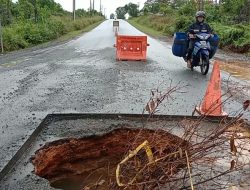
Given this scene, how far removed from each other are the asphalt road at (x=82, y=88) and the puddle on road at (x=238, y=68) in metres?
0.46

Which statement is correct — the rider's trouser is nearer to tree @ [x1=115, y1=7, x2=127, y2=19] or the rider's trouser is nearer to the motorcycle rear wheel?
the motorcycle rear wheel

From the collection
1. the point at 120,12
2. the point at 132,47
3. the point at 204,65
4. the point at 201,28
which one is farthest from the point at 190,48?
the point at 120,12

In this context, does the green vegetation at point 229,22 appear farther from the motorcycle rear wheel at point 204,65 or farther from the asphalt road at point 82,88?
the motorcycle rear wheel at point 204,65

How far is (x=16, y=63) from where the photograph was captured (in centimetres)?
1230

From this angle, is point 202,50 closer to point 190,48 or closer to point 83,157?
point 190,48

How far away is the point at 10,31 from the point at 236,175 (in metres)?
17.2

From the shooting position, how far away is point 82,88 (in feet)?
26.6

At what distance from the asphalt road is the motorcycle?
0.36 meters

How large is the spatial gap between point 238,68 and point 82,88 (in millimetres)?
5655

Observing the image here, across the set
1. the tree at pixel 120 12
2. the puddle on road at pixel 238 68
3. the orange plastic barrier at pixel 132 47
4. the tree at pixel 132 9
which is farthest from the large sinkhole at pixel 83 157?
the tree at pixel 120 12

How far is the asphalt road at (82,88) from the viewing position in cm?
599

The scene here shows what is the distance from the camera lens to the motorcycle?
995 centimetres

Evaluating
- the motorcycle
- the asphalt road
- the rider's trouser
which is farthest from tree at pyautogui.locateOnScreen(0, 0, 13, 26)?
the motorcycle

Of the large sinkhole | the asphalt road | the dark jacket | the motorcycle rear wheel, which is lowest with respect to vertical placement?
the large sinkhole
